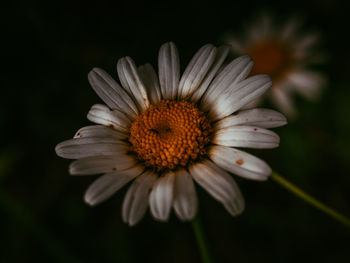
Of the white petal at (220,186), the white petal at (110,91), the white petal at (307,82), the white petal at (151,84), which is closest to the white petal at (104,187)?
the white petal at (220,186)

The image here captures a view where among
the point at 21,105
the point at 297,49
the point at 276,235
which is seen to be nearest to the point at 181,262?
the point at 276,235

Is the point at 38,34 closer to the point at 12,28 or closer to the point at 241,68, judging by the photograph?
the point at 12,28

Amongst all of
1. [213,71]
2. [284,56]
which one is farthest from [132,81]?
[284,56]

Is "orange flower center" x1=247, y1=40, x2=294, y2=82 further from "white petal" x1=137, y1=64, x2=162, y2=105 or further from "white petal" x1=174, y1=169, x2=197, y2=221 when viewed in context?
"white petal" x1=174, y1=169, x2=197, y2=221

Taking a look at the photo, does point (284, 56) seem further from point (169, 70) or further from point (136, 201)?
point (136, 201)

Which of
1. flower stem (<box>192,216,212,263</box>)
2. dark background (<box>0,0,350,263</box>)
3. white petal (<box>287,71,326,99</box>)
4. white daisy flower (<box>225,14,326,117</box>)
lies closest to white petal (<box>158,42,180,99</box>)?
flower stem (<box>192,216,212,263</box>)

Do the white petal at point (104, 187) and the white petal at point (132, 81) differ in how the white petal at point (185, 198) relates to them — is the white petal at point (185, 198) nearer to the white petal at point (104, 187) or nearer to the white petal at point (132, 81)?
the white petal at point (104, 187)
